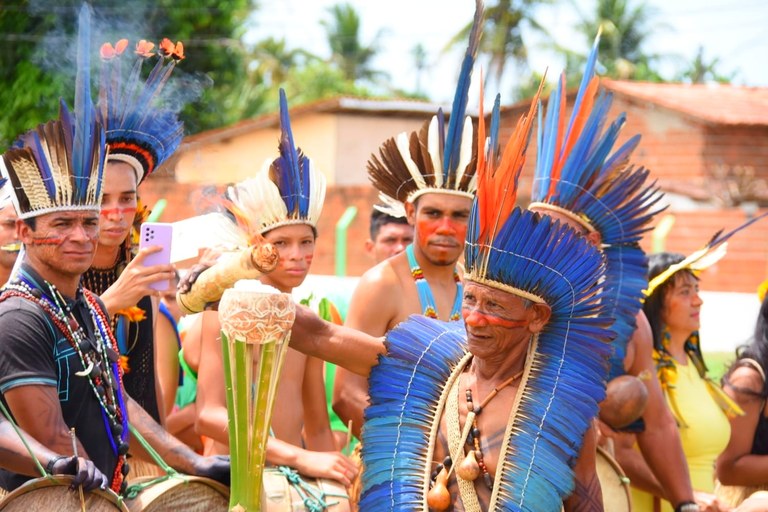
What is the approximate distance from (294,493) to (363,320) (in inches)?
48.9

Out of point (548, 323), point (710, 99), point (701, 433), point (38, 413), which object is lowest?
point (701, 433)

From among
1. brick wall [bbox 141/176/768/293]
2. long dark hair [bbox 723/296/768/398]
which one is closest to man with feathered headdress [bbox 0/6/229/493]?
long dark hair [bbox 723/296/768/398]

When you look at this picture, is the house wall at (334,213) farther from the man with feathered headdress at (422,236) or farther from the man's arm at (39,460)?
the man's arm at (39,460)

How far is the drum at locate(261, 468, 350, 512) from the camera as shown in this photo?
4156 millimetres

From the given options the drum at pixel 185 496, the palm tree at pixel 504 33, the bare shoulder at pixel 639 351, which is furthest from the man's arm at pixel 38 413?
the palm tree at pixel 504 33

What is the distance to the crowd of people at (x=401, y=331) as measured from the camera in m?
3.74

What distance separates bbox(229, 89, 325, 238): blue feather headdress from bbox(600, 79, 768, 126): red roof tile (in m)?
22.0

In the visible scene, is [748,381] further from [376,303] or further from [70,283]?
[70,283]

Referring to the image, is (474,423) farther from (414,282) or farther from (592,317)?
(414,282)

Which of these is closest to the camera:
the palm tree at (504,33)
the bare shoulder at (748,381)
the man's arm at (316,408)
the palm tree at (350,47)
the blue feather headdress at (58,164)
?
the blue feather headdress at (58,164)

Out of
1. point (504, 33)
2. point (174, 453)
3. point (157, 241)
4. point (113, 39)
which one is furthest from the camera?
point (504, 33)

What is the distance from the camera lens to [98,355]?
13.3 feet

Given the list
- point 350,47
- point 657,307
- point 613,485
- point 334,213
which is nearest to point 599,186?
point 657,307

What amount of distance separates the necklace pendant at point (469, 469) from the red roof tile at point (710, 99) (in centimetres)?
2328
